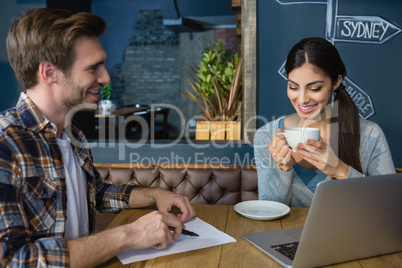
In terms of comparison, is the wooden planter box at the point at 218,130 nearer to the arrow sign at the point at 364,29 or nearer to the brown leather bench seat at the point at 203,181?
the brown leather bench seat at the point at 203,181

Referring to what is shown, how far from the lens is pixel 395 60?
241 cm

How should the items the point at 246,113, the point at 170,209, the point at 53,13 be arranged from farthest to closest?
the point at 246,113, the point at 170,209, the point at 53,13

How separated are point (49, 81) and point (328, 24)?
189cm

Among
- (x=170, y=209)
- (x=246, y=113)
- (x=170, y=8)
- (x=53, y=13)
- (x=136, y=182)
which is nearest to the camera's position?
(x=53, y=13)

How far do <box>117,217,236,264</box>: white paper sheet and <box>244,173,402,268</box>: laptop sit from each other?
6.8 inches

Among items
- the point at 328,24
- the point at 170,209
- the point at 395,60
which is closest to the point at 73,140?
the point at 170,209

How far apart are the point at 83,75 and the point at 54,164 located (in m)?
0.32

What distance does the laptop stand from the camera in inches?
35.0

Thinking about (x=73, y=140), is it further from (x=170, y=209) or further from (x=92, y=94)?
(x=170, y=209)

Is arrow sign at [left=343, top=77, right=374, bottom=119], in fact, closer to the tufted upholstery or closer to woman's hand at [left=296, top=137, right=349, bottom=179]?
the tufted upholstery

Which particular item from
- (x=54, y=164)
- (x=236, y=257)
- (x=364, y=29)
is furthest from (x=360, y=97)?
(x=54, y=164)

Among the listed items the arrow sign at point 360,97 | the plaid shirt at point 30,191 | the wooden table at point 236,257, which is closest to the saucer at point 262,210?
the wooden table at point 236,257

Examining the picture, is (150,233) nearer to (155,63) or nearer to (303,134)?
(303,134)

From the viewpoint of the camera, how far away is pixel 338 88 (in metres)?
1.92
